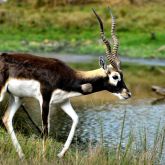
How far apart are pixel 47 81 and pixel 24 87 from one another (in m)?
0.31

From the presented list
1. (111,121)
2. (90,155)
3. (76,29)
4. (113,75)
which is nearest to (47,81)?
(113,75)

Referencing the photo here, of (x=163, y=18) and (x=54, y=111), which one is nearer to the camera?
(x=54, y=111)

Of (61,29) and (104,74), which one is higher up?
(104,74)

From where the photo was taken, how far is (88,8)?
39281 mm

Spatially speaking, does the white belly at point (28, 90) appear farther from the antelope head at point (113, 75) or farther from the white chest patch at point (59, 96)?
the antelope head at point (113, 75)

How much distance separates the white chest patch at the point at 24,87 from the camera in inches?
373

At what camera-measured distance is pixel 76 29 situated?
3656cm

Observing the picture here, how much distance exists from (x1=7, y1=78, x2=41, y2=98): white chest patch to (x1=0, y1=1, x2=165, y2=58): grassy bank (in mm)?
20352

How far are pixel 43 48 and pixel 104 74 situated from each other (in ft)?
76.0

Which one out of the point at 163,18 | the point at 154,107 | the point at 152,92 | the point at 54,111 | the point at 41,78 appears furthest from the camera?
the point at 163,18

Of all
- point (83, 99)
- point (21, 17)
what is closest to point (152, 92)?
point (83, 99)

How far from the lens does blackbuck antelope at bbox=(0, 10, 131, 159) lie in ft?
31.2

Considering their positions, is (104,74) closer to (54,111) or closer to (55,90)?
(55,90)

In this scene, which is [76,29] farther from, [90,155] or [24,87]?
[90,155]
